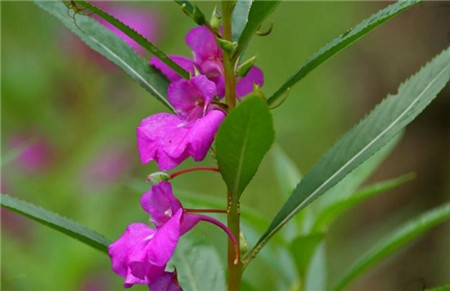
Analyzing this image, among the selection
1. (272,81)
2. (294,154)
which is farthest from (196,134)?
(272,81)

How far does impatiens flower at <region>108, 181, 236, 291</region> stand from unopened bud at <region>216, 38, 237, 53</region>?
0.68 ft

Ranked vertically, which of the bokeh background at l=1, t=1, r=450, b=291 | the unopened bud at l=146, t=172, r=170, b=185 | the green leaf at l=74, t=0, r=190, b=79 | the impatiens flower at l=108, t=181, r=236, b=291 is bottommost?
the bokeh background at l=1, t=1, r=450, b=291

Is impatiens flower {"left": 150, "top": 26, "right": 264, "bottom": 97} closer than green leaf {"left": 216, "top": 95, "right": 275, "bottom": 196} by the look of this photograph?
No

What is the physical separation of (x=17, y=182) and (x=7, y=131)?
43 centimetres

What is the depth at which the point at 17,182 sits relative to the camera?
10.2ft

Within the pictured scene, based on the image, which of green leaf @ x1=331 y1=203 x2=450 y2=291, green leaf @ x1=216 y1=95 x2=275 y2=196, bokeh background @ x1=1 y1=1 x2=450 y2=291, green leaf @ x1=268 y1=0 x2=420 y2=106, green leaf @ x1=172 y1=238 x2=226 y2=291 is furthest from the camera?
bokeh background @ x1=1 y1=1 x2=450 y2=291

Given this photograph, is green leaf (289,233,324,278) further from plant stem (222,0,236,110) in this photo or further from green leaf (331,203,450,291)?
plant stem (222,0,236,110)

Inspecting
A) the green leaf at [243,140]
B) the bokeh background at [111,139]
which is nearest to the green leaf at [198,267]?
the green leaf at [243,140]

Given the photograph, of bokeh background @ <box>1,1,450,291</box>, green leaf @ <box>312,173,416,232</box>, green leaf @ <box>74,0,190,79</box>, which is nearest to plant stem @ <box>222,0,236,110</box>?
green leaf @ <box>74,0,190,79</box>

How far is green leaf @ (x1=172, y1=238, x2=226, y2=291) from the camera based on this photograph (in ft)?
4.88

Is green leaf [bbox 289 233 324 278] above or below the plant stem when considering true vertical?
below

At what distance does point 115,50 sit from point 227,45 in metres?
0.29

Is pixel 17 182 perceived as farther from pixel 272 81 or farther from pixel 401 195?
pixel 272 81

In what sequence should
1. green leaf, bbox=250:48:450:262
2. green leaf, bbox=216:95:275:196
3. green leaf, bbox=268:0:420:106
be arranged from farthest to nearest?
green leaf, bbox=250:48:450:262 < green leaf, bbox=268:0:420:106 < green leaf, bbox=216:95:275:196
